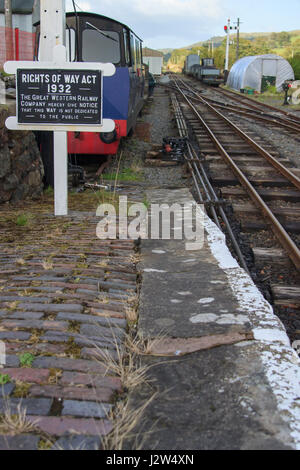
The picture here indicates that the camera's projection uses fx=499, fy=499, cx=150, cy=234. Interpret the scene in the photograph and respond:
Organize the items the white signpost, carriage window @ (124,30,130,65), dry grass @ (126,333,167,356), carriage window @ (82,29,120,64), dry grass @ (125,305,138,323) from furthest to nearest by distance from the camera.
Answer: carriage window @ (124,30,130,65)
carriage window @ (82,29,120,64)
the white signpost
dry grass @ (125,305,138,323)
dry grass @ (126,333,167,356)

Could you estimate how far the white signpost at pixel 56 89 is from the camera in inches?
223

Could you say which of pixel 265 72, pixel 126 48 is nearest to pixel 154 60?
pixel 265 72

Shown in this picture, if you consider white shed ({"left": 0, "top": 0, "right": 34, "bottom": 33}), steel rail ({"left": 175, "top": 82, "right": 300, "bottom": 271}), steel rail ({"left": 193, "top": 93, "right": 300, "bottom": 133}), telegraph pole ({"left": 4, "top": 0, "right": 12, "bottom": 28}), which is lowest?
steel rail ({"left": 175, "top": 82, "right": 300, "bottom": 271})

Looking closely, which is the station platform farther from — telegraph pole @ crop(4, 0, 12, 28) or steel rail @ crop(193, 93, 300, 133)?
telegraph pole @ crop(4, 0, 12, 28)

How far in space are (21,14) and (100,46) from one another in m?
17.5

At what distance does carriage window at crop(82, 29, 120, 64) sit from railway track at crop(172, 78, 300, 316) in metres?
2.56

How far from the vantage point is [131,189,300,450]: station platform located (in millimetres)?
2082

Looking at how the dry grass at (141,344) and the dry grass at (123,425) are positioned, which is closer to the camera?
the dry grass at (123,425)

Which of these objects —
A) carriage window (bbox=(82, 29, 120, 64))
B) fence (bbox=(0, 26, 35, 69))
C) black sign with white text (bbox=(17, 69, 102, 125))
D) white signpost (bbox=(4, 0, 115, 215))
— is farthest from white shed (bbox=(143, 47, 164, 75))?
black sign with white text (bbox=(17, 69, 102, 125))

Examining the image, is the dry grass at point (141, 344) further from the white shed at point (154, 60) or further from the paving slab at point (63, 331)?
the white shed at point (154, 60)

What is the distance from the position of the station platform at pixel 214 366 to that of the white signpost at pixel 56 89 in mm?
2495

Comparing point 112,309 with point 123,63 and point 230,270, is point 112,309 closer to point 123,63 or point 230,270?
point 230,270

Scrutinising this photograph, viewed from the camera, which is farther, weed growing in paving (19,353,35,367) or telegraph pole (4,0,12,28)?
telegraph pole (4,0,12,28)

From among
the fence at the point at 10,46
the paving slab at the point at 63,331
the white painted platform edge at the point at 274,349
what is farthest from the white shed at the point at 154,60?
the white painted platform edge at the point at 274,349
